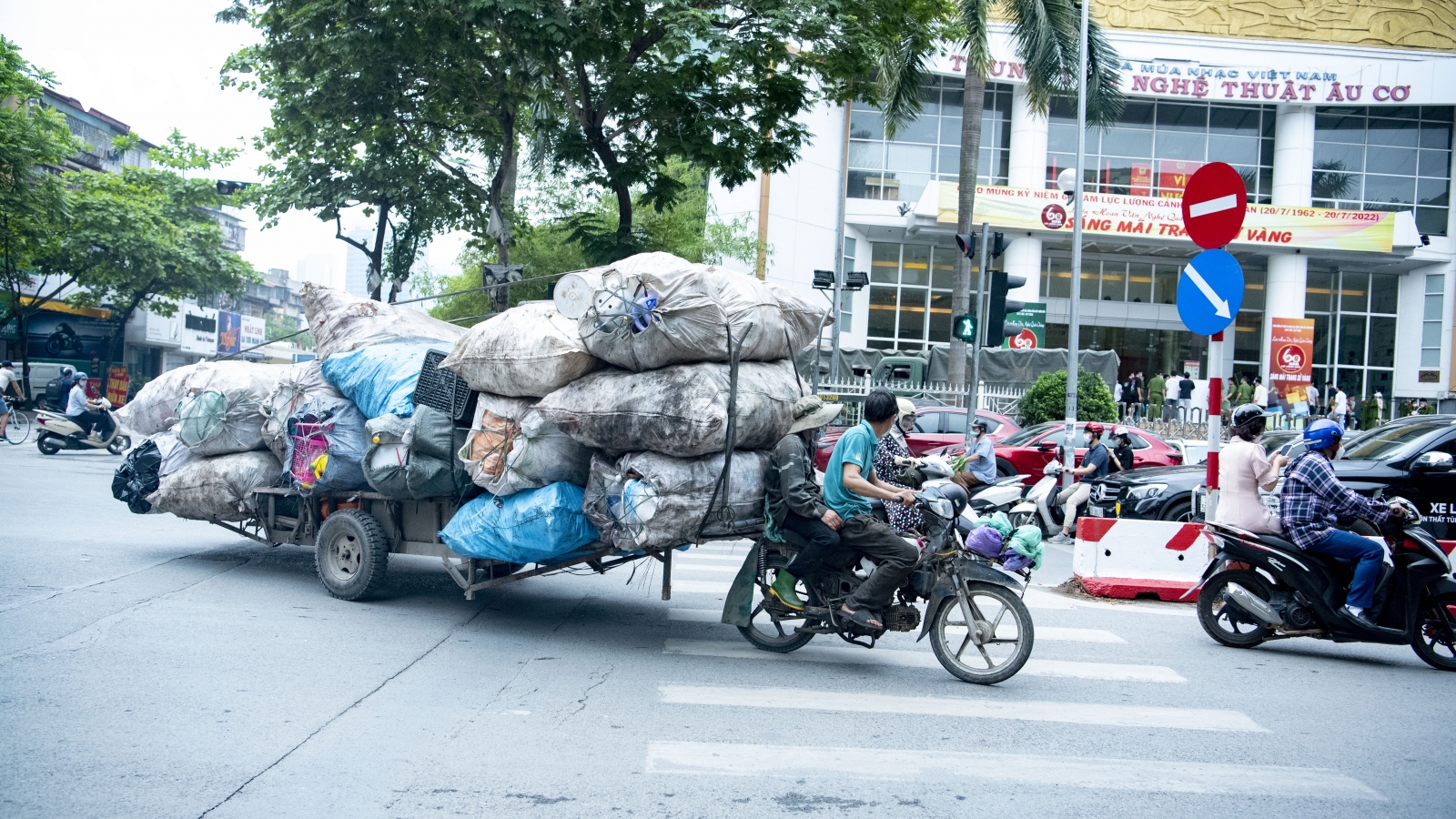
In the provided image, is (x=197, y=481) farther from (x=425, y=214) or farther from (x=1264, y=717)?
(x=425, y=214)

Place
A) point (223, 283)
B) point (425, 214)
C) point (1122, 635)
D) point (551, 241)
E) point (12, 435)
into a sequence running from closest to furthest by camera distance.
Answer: point (1122, 635) → point (425, 214) → point (12, 435) → point (551, 241) → point (223, 283)

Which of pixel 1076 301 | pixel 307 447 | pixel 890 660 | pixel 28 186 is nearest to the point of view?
pixel 890 660

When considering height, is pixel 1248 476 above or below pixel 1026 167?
below

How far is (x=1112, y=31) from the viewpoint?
3266 centimetres

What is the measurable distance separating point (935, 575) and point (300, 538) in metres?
5.16

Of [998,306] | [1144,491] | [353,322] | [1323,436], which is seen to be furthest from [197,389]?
[998,306]

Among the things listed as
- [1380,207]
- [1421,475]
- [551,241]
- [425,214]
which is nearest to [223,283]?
[551,241]

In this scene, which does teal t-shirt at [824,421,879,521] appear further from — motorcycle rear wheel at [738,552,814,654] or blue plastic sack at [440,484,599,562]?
blue plastic sack at [440,484,599,562]

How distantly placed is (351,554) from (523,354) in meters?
2.50

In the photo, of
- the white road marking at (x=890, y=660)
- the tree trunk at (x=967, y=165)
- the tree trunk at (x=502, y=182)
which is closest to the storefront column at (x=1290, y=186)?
the tree trunk at (x=967, y=165)

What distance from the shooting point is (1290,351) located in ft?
107

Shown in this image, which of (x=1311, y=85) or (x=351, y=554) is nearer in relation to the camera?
(x=351, y=554)

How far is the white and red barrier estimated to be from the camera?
30.6 feet

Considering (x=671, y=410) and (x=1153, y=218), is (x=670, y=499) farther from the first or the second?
(x=1153, y=218)
